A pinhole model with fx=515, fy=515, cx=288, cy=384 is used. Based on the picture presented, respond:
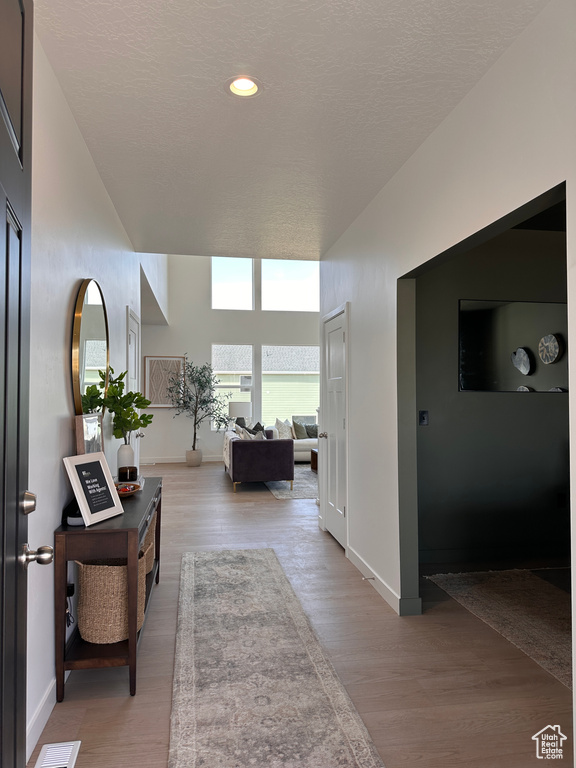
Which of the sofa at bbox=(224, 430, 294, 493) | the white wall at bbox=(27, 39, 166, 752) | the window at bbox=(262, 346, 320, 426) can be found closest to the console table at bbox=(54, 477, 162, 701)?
the white wall at bbox=(27, 39, 166, 752)

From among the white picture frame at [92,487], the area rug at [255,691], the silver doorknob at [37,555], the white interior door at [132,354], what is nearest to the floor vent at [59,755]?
the area rug at [255,691]

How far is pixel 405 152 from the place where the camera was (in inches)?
111

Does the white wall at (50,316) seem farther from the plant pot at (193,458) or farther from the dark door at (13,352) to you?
the plant pot at (193,458)

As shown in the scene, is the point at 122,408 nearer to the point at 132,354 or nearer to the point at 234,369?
the point at 132,354

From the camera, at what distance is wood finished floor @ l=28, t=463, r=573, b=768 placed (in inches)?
73.7

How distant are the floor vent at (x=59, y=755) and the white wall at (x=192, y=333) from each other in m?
7.84

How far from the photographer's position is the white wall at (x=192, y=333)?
962 cm

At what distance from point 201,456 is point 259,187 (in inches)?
264

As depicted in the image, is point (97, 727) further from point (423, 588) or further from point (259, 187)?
point (259, 187)

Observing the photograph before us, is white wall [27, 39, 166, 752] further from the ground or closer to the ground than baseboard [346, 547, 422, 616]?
further from the ground

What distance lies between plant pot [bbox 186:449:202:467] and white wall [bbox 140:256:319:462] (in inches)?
21.1

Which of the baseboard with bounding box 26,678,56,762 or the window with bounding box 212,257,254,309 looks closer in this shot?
the baseboard with bounding box 26,678,56,762

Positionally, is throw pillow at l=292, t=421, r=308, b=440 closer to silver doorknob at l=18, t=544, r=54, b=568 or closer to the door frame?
the door frame

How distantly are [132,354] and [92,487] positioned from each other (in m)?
2.72
